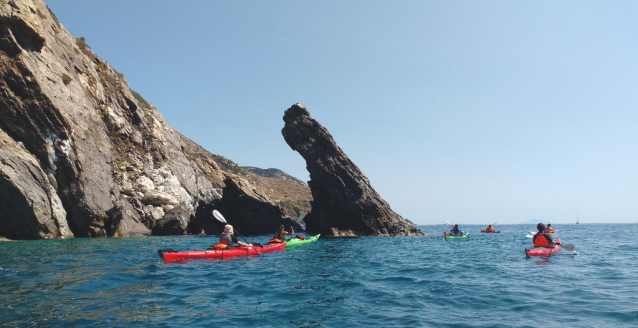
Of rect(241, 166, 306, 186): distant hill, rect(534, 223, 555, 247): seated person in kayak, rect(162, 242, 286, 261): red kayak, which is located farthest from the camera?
rect(241, 166, 306, 186): distant hill

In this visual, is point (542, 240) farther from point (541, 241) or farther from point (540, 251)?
point (540, 251)

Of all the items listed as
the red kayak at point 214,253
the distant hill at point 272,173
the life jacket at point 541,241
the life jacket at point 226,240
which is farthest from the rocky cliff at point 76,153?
the distant hill at point 272,173

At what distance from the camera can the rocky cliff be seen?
91.5 ft

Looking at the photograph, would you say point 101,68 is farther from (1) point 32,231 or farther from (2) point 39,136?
(1) point 32,231

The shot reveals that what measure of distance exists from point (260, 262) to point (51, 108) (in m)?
25.9

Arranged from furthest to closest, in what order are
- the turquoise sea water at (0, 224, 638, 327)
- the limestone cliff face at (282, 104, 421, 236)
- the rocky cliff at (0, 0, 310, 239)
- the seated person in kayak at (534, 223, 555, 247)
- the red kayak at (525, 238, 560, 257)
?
1. the limestone cliff face at (282, 104, 421, 236)
2. the rocky cliff at (0, 0, 310, 239)
3. the seated person in kayak at (534, 223, 555, 247)
4. the red kayak at (525, 238, 560, 257)
5. the turquoise sea water at (0, 224, 638, 327)

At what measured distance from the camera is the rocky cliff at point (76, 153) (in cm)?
2789

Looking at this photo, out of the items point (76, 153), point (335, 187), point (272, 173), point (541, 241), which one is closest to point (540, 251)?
point (541, 241)

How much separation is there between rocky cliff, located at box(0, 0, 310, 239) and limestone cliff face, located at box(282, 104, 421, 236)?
451 inches

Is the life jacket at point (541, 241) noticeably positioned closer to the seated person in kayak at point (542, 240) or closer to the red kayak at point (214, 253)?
the seated person in kayak at point (542, 240)

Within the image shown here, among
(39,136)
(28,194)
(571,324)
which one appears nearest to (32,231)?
(28,194)

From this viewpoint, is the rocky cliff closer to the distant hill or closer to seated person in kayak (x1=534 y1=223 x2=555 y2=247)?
seated person in kayak (x1=534 y1=223 x2=555 y2=247)

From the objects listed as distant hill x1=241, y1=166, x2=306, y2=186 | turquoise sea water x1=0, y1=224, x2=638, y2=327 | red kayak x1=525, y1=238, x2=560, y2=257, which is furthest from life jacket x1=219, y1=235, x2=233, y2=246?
distant hill x1=241, y1=166, x2=306, y2=186

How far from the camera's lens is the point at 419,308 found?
28.0ft
